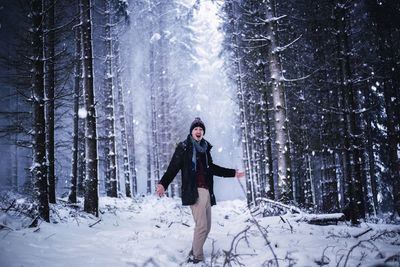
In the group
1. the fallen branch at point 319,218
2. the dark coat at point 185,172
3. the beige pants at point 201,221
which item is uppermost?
the dark coat at point 185,172

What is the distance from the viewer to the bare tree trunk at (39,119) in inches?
258

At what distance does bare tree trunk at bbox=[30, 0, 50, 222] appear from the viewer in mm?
6547

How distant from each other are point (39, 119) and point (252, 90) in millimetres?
13072

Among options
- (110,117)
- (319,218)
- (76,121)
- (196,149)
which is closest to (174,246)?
(196,149)

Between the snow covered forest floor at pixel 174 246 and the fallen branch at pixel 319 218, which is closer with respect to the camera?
the snow covered forest floor at pixel 174 246

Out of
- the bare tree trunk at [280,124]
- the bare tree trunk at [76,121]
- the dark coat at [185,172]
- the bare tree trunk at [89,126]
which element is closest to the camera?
the dark coat at [185,172]

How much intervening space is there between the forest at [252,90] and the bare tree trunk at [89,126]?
33 millimetres

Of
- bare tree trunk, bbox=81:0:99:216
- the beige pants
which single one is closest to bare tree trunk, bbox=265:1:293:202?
the beige pants

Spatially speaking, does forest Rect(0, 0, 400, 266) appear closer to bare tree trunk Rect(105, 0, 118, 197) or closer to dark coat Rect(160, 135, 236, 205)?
bare tree trunk Rect(105, 0, 118, 197)

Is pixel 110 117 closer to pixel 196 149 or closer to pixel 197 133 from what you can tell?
pixel 197 133

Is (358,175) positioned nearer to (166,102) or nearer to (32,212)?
(32,212)

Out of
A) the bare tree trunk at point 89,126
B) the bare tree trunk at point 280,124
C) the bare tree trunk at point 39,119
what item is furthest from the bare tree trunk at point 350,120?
the bare tree trunk at point 39,119

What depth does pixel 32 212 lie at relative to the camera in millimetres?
6492

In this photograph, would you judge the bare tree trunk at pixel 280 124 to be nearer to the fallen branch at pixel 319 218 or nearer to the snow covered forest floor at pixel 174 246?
the fallen branch at pixel 319 218
